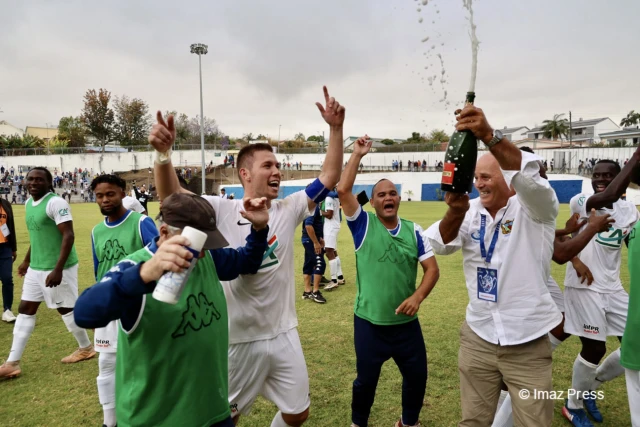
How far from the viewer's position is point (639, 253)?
2779 millimetres

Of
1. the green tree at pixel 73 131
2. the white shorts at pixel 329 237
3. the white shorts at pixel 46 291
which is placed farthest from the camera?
the green tree at pixel 73 131

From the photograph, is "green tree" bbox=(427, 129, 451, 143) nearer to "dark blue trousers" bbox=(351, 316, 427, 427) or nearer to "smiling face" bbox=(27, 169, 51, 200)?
"dark blue trousers" bbox=(351, 316, 427, 427)

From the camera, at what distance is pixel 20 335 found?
486cm

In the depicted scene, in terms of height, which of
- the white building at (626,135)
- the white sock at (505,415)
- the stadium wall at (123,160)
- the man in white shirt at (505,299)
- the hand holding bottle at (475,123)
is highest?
the white building at (626,135)

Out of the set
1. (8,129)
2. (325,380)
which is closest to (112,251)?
(325,380)

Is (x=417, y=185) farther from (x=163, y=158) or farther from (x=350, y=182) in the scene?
(x=163, y=158)

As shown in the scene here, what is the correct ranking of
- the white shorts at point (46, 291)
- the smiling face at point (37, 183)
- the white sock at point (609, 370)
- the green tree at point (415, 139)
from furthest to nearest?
the green tree at point (415, 139), the white shorts at point (46, 291), the smiling face at point (37, 183), the white sock at point (609, 370)

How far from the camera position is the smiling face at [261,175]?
9.98 ft

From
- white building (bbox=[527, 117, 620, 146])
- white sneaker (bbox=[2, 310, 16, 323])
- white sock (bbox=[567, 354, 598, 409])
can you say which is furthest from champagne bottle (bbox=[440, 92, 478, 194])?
white building (bbox=[527, 117, 620, 146])

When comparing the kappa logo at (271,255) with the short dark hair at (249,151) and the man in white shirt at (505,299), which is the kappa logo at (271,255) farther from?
the man in white shirt at (505,299)

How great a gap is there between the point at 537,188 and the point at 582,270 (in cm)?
224

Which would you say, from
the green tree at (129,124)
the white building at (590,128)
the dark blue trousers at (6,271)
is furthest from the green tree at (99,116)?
the white building at (590,128)

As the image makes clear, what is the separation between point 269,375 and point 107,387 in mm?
1735

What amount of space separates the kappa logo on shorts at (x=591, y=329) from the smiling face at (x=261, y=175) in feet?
10.9
